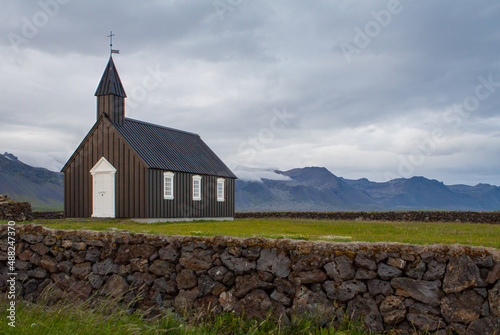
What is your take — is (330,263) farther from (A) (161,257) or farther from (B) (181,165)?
(B) (181,165)

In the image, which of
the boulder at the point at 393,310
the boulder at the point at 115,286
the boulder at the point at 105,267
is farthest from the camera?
the boulder at the point at 105,267

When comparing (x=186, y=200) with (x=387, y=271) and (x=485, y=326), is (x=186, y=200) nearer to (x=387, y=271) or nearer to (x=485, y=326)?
(x=387, y=271)

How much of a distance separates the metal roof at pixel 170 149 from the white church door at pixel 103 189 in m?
2.37

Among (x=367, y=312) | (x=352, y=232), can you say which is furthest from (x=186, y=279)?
(x=352, y=232)

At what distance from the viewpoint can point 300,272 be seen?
8.96 meters

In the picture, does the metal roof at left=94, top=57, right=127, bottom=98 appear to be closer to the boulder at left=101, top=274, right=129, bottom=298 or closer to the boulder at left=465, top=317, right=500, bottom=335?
the boulder at left=101, top=274, right=129, bottom=298

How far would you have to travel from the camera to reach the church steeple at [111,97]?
2948 centimetres

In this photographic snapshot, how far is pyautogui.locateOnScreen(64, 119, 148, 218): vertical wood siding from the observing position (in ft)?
89.6

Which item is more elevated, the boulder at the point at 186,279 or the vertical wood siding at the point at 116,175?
the vertical wood siding at the point at 116,175

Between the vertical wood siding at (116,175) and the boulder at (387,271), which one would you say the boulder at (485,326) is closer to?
the boulder at (387,271)

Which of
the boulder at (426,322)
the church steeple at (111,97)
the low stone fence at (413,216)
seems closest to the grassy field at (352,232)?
the boulder at (426,322)

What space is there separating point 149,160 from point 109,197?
3.60m

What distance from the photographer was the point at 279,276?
9.17 metres

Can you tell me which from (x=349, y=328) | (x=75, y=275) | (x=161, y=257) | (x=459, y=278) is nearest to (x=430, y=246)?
(x=459, y=278)
